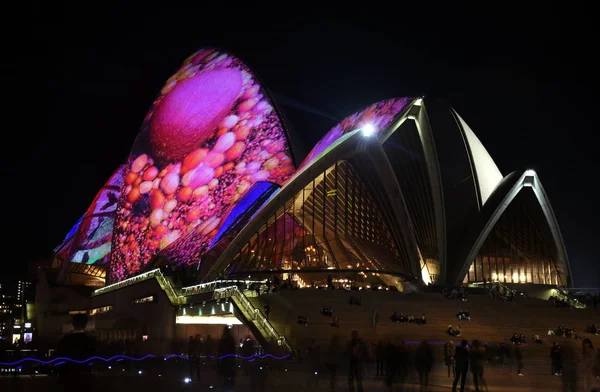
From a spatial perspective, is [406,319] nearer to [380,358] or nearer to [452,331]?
[452,331]

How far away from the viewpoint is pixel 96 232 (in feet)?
147

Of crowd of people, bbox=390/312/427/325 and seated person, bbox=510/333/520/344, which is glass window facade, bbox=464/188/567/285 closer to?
crowd of people, bbox=390/312/427/325

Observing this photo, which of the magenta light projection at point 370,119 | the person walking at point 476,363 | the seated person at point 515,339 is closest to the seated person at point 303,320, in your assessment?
the seated person at point 515,339

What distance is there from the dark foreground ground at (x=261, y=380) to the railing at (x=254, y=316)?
218 centimetres

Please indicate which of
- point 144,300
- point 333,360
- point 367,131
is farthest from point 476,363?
point 367,131

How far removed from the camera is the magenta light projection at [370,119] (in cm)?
3135

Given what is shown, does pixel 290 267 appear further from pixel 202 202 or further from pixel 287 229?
pixel 202 202

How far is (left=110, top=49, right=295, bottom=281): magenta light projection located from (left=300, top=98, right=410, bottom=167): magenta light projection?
6.41 ft

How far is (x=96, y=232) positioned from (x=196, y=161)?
36.7 ft

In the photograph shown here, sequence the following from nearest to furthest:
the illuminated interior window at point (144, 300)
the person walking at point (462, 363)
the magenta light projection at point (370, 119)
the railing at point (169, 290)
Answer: the person walking at point (462, 363)
the railing at point (169, 290)
the illuminated interior window at point (144, 300)
the magenta light projection at point (370, 119)

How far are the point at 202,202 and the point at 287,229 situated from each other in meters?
5.36

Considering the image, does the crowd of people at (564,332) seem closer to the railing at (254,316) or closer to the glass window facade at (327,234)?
the railing at (254,316)

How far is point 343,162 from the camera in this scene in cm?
3159

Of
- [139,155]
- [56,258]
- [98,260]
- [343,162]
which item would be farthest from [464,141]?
[56,258]
